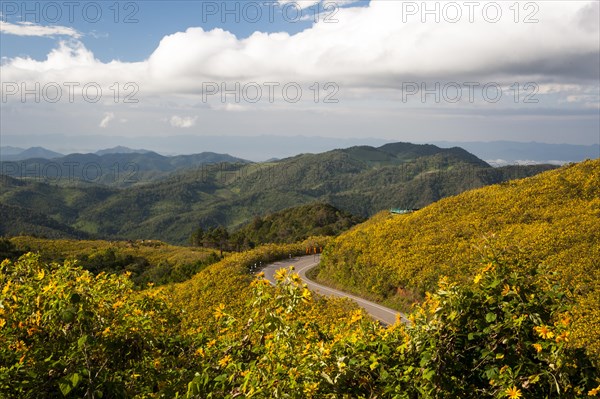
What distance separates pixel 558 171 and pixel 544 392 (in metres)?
48.6

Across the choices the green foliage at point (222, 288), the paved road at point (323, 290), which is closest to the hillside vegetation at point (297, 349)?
the paved road at point (323, 290)

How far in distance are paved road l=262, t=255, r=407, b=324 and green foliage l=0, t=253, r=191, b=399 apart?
10.0m

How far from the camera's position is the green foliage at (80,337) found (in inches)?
208

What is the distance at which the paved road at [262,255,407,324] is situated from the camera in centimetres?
2987

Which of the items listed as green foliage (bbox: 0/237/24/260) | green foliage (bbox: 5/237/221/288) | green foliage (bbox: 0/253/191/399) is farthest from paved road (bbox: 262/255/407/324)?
green foliage (bbox: 0/237/24/260)

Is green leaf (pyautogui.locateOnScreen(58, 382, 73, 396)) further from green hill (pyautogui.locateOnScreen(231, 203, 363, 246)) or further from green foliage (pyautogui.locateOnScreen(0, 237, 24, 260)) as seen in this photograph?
green hill (pyautogui.locateOnScreen(231, 203, 363, 246))

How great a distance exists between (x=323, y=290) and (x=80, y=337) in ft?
110

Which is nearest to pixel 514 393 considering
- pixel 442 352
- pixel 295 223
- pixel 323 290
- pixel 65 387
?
pixel 442 352

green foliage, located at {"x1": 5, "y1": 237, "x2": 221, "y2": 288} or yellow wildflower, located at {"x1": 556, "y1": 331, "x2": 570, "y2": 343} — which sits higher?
yellow wildflower, located at {"x1": 556, "y1": 331, "x2": 570, "y2": 343}

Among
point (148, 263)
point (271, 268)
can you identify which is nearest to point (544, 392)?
point (271, 268)

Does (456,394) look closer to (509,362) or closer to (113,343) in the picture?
(509,362)

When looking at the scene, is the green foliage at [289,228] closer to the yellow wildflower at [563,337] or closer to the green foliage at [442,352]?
the green foliage at [442,352]

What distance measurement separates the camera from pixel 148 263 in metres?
79.1

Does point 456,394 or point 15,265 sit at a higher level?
point 15,265
